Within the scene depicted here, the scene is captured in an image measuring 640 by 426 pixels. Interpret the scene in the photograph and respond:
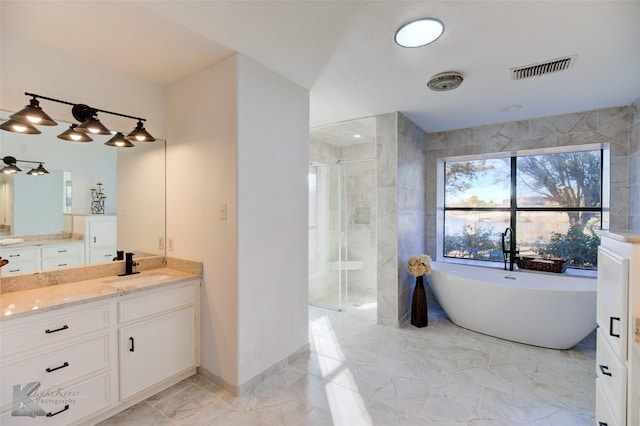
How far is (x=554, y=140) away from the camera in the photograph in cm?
341

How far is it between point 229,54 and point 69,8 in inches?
35.5

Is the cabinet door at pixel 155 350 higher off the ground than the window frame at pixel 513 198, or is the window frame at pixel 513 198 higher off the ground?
the window frame at pixel 513 198

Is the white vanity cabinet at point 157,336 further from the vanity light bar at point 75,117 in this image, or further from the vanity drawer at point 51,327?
the vanity light bar at point 75,117

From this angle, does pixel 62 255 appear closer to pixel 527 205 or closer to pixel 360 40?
pixel 360 40

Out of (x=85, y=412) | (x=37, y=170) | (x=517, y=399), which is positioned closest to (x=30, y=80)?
Answer: (x=37, y=170)

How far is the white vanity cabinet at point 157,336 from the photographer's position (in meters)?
1.99

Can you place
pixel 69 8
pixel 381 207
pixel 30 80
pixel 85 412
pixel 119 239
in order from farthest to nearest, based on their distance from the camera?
pixel 381 207 → pixel 119 239 → pixel 30 80 → pixel 85 412 → pixel 69 8

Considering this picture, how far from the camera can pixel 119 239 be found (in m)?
2.50

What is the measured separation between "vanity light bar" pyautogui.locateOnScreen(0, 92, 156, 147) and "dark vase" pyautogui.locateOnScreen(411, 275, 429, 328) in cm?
324

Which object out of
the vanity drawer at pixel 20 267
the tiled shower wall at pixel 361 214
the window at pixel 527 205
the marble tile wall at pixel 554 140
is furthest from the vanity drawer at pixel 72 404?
the window at pixel 527 205

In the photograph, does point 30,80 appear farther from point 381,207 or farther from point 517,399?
point 517,399

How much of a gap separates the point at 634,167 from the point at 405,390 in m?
3.19

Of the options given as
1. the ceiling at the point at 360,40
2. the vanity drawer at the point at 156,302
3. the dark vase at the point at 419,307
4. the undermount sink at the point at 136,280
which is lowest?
the dark vase at the point at 419,307

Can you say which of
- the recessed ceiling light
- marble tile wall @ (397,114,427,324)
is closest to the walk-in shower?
marble tile wall @ (397,114,427,324)
